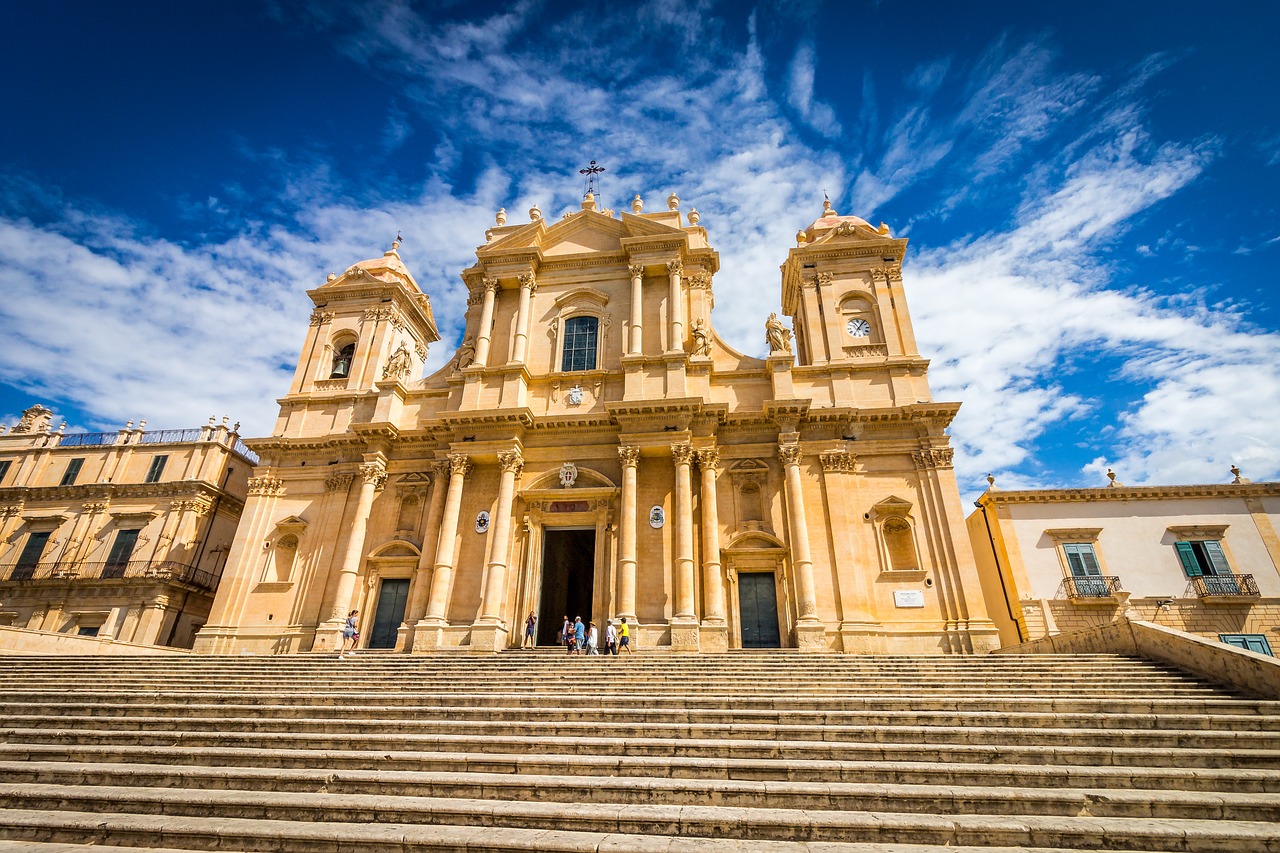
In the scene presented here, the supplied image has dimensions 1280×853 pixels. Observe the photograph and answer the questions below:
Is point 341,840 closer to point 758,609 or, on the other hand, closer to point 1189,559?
point 758,609

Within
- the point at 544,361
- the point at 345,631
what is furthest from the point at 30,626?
the point at 544,361

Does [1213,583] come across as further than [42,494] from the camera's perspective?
No

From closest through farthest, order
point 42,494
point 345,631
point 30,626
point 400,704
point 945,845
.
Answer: point 945,845 → point 400,704 → point 345,631 → point 30,626 → point 42,494

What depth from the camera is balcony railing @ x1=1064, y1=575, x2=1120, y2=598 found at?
20672 mm

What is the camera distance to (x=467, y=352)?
23734 mm

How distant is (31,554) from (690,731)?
33.9 meters

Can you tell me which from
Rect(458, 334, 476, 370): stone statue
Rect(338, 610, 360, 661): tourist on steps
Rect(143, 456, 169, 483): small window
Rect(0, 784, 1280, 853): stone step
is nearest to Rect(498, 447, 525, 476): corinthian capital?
Rect(458, 334, 476, 370): stone statue

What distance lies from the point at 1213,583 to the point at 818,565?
12844 mm

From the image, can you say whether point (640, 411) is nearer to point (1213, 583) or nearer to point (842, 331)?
point (842, 331)

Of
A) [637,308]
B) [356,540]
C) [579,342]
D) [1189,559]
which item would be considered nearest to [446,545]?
[356,540]

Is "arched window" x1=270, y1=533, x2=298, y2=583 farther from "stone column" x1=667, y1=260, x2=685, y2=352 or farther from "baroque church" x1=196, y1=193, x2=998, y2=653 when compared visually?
"stone column" x1=667, y1=260, x2=685, y2=352

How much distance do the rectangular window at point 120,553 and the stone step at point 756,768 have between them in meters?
24.6

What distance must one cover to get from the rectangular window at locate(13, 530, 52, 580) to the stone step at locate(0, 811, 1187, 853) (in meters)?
29.5

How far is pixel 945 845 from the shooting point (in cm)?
525
